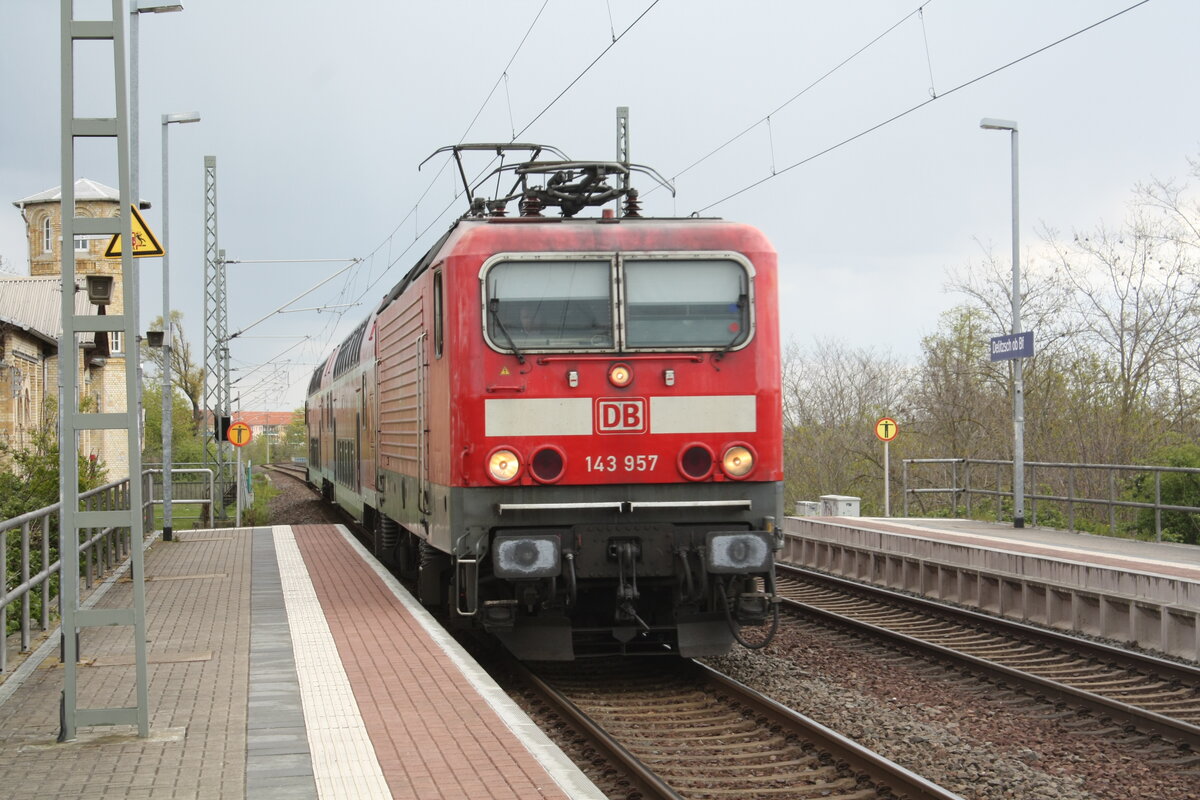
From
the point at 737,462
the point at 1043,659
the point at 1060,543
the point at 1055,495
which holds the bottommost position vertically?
the point at 1043,659

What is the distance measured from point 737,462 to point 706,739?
2099mm

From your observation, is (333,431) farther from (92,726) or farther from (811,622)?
(92,726)

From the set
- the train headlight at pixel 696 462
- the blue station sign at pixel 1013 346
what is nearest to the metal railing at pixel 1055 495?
the blue station sign at pixel 1013 346

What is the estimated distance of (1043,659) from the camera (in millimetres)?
10797

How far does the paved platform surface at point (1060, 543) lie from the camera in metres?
14.1

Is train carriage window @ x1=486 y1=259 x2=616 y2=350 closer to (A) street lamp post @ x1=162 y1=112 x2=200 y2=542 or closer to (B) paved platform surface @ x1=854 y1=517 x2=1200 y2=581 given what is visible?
(B) paved platform surface @ x1=854 y1=517 x2=1200 y2=581

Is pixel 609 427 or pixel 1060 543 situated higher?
pixel 609 427

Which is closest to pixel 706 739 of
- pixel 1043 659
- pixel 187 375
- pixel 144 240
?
pixel 1043 659

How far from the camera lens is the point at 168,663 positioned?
8.86m

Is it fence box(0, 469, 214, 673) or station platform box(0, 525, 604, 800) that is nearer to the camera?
station platform box(0, 525, 604, 800)

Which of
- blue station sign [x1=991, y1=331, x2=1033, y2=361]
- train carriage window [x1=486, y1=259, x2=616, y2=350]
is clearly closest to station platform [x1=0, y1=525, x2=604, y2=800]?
train carriage window [x1=486, y1=259, x2=616, y2=350]

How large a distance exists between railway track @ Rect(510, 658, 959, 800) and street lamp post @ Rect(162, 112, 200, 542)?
1199 cm

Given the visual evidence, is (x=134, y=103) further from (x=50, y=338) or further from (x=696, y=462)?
(x=696, y=462)

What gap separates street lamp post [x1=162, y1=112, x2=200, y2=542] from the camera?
20.4m
